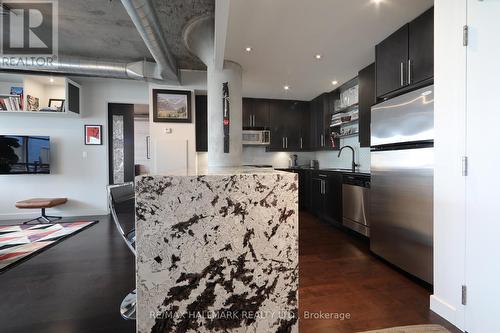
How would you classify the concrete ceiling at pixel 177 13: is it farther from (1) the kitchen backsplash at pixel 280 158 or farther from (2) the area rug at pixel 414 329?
(2) the area rug at pixel 414 329

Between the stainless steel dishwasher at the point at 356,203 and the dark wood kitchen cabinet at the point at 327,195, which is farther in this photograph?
the dark wood kitchen cabinet at the point at 327,195

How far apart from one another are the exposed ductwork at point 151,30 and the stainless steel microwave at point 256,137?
186 cm

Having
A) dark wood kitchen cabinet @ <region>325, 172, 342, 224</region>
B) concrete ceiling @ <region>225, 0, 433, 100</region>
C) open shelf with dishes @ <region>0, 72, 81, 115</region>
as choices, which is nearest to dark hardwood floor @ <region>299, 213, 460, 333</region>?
dark wood kitchen cabinet @ <region>325, 172, 342, 224</region>

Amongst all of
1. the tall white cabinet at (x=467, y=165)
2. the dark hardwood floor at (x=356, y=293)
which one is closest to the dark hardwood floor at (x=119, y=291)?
the dark hardwood floor at (x=356, y=293)

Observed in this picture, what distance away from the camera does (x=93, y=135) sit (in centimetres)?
455

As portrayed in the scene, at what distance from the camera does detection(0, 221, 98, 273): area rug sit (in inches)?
101

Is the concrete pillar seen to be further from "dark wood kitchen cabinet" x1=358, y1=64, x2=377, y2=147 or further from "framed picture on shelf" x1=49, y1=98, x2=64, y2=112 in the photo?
"framed picture on shelf" x1=49, y1=98, x2=64, y2=112

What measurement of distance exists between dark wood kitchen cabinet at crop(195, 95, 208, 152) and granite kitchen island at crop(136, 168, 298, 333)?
3.80m

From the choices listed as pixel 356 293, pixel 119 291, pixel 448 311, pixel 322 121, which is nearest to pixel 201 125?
pixel 322 121

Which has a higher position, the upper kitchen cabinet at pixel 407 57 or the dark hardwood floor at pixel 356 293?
the upper kitchen cabinet at pixel 407 57

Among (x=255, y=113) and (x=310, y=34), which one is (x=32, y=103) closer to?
(x=255, y=113)

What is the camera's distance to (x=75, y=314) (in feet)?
5.41

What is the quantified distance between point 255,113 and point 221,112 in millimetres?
1957

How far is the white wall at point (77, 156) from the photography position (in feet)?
14.2
